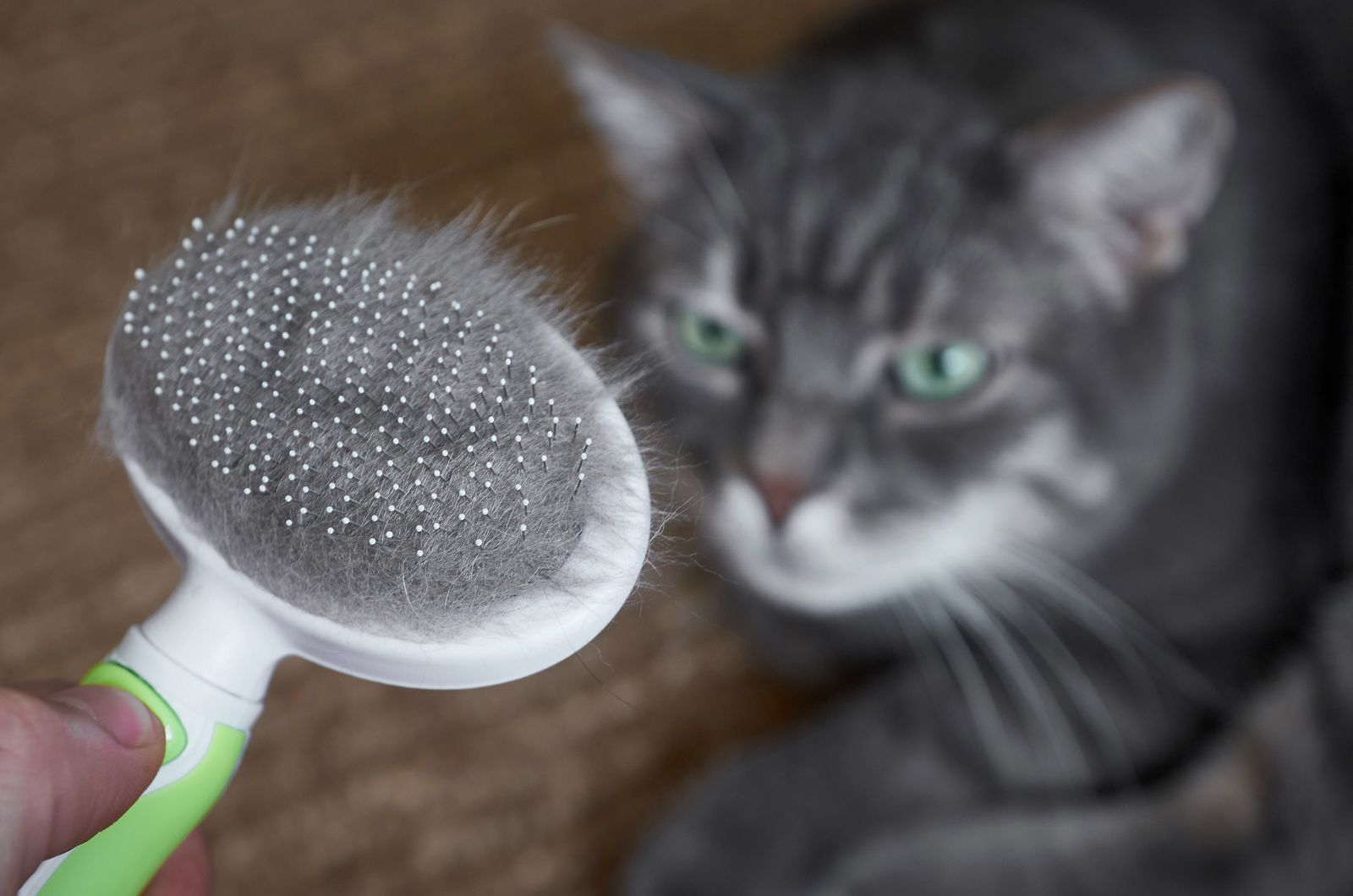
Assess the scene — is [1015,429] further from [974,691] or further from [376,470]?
[376,470]

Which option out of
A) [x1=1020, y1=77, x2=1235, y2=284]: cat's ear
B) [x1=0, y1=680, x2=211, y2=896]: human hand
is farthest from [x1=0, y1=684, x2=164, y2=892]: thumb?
[x1=1020, y1=77, x2=1235, y2=284]: cat's ear

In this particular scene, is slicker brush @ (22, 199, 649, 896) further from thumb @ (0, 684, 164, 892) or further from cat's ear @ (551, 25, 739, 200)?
cat's ear @ (551, 25, 739, 200)

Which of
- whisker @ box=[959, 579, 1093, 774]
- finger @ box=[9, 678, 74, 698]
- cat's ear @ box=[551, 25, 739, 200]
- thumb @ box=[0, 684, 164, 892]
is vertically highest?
cat's ear @ box=[551, 25, 739, 200]

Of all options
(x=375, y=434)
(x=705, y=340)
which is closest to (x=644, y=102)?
(x=705, y=340)

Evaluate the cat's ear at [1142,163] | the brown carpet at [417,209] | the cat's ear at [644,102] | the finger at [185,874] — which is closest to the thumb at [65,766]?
the finger at [185,874]

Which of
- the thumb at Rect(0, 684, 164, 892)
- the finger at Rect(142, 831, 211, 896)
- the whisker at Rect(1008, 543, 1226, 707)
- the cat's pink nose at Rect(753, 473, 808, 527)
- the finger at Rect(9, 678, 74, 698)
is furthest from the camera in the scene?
the whisker at Rect(1008, 543, 1226, 707)

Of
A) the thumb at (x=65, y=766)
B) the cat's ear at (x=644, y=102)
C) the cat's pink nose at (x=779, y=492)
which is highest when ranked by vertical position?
the cat's ear at (x=644, y=102)

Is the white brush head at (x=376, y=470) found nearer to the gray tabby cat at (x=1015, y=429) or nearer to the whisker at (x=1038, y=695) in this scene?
the gray tabby cat at (x=1015, y=429)

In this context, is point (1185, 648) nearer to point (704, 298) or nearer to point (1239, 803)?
point (1239, 803)
